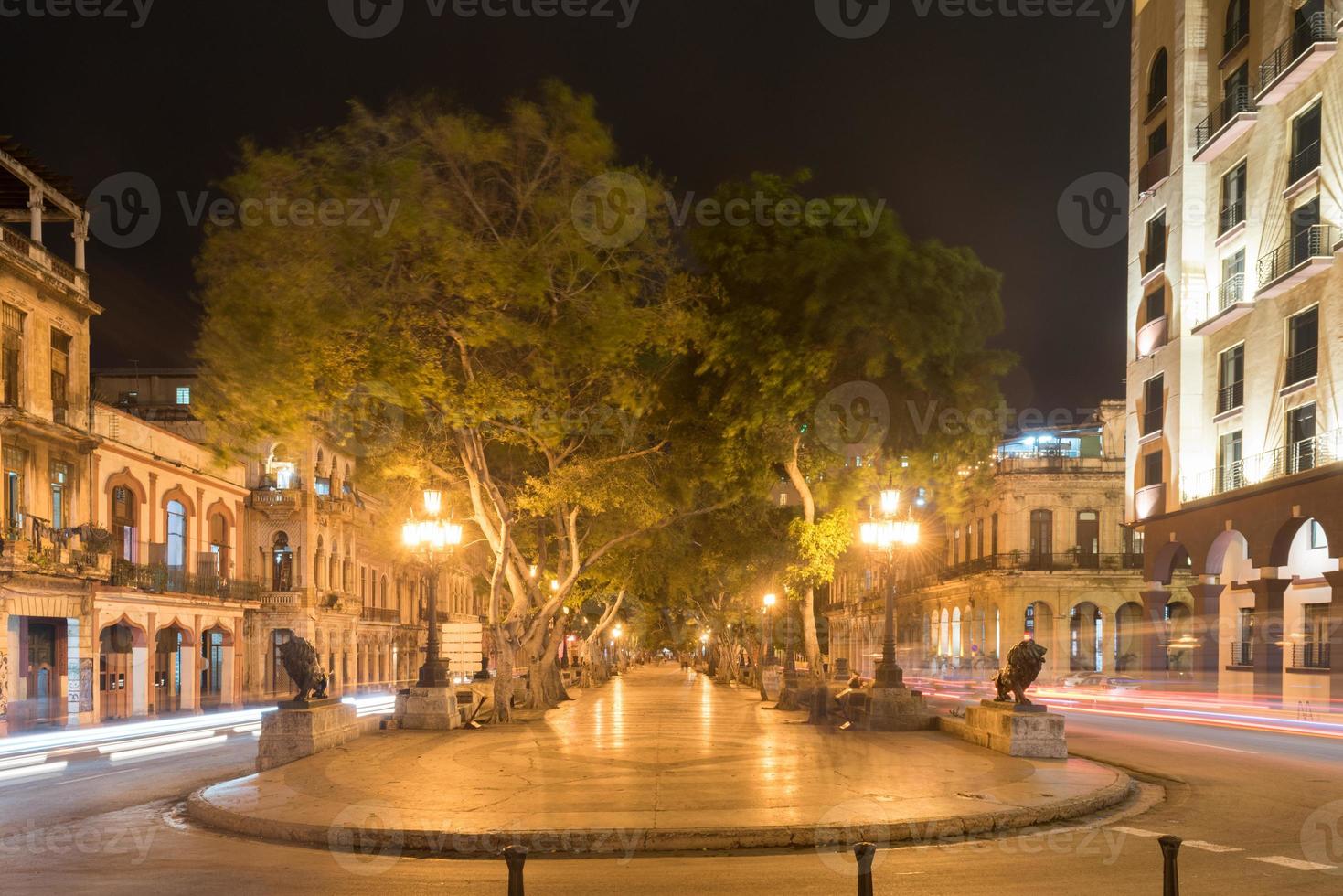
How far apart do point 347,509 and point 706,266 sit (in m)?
36.6

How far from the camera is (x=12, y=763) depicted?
65.6 feet

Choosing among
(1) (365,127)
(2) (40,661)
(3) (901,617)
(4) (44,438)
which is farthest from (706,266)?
(3) (901,617)

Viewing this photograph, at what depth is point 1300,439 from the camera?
34188 millimetres

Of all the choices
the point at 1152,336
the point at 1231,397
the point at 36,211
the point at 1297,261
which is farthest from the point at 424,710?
the point at 1152,336

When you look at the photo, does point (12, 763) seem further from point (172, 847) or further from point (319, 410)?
point (172, 847)

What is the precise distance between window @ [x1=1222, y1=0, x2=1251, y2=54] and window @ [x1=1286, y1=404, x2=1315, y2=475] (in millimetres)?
12150

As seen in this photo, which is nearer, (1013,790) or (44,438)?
(1013,790)

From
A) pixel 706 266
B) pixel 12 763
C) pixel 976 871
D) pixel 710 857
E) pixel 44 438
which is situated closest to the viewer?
pixel 976 871

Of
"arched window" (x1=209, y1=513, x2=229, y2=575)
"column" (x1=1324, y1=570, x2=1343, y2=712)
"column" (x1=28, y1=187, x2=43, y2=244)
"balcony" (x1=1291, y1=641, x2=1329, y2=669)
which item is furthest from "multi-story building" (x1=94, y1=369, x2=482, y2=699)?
"column" (x1=1324, y1=570, x2=1343, y2=712)

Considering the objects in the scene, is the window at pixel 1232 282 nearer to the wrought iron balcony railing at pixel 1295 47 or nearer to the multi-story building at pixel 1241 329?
the multi-story building at pixel 1241 329

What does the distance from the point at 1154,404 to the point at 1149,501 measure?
11.6 feet

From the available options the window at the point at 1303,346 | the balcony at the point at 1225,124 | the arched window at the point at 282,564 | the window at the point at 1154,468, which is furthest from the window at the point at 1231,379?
the arched window at the point at 282,564

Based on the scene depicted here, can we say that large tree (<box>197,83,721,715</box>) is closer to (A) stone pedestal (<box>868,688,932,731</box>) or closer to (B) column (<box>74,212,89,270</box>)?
(A) stone pedestal (<box>868,688,932,731</box>)

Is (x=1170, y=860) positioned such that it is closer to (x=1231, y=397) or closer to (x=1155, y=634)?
(x=1231, y=397)
